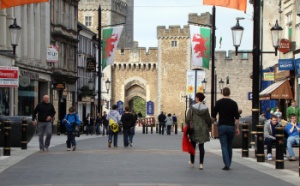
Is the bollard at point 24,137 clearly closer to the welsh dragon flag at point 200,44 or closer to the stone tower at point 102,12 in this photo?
the welsh dragon flag at point 200,44

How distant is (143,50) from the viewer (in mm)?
117062

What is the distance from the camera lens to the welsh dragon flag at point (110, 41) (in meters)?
43.9

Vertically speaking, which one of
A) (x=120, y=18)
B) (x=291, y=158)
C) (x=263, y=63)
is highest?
(x=120, y=18)

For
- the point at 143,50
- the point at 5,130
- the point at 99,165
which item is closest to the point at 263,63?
the point at 5,130

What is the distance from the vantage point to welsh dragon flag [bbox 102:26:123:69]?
43906 millimetres

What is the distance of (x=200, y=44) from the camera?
136 feet

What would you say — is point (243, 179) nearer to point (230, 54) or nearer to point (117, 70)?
point (230, 54)

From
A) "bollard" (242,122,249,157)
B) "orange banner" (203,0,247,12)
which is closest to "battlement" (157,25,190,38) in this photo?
"orange banner" (203,0,247,12)

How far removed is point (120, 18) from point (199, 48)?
3352 inches

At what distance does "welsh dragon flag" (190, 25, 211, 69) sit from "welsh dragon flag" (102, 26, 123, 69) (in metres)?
4.23

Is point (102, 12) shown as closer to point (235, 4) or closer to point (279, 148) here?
point (235, 4)

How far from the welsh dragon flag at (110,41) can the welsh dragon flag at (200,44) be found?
13.9 feet

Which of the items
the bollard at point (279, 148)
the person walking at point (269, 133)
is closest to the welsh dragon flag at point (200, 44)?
the person walking at point (269, 133)

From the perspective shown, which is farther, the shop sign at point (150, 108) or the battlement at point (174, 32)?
the battlement at point (174, 32)
